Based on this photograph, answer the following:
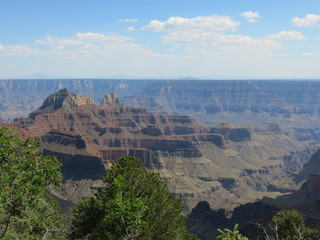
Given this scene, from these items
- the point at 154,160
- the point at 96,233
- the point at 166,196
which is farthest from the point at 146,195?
the point at 154,160

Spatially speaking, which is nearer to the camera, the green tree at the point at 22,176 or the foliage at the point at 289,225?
the green tree at the point at 22,176

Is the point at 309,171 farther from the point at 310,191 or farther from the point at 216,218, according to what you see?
the point at 216,218

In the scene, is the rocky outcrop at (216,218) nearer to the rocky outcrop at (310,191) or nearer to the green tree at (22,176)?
the rocky outcrop at (310,191)

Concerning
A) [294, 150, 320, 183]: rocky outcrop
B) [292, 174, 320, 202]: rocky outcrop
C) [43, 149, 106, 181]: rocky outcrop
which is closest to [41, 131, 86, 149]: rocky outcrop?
[43, 149, 106, 181]: rocky outcrop

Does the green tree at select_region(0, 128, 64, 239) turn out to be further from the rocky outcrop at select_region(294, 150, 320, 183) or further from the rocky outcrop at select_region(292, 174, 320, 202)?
the rocky outcrop at select_region(294, 150, 320, 183)

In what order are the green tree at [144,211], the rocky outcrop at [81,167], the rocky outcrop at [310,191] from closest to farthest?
the green tree at [144,211] < the rocky outcrop at [310,191] < the rocky outcrop at [81,167]

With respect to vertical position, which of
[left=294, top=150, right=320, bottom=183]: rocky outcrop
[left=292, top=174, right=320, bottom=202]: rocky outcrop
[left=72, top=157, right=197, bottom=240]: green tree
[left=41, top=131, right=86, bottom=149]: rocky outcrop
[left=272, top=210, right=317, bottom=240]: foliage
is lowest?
[left=294, top=150, right=320, bottom=183]: rocky outcrop

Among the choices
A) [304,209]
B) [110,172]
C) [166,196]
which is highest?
[110,172]

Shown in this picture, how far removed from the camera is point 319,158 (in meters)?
198

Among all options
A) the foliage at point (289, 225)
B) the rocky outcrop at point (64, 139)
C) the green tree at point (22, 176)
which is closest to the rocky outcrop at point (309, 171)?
the rocky outcrop at point (64, 139)

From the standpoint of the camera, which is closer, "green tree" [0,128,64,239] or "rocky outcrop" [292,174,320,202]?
"green tree" [0,128,64,239]

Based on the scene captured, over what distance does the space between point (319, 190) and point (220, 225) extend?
171ft

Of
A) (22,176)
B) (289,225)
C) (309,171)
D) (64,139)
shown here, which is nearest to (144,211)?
(22,176)

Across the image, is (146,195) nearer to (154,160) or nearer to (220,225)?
(220,225)
